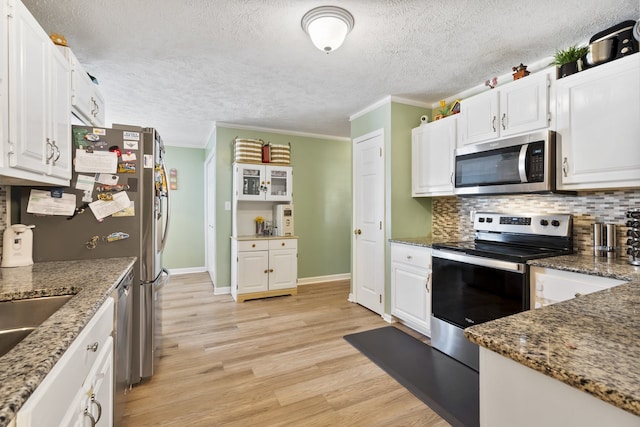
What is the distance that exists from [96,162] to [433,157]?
2785 mm

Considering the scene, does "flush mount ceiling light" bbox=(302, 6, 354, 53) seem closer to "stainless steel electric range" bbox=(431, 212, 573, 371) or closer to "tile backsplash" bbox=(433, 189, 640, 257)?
"stainless steel electric range" bbox=(431, 212, 573, 371)

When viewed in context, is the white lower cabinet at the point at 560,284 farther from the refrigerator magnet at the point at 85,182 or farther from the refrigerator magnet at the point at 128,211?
the refrigerator magnet at the point at 85,182

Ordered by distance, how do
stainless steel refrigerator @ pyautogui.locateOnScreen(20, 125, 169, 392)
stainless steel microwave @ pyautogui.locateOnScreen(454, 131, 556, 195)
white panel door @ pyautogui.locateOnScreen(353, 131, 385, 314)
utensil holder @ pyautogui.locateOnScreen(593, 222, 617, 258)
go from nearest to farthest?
stainless steel refrigerator @ pyautogui.locateOnScreen(20, 125, 169, 392), utensil holder @ pyautogui.locateOnScreen(593, 222, 617, 258), stainless steel microwave @ pyautogui.locateOnScreen(454, 131, 556, 195), white panel door @ pyautogui.locateOnScreen(353, 131, 385, 314)

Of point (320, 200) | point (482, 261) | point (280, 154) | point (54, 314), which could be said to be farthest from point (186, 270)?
point (482, 261)

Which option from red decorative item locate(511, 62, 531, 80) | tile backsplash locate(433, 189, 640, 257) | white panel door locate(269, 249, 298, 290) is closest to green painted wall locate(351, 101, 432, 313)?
tile backsplash locate(433, 189, 640, 257)

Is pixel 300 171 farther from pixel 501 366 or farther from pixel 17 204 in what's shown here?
pixel 501 366

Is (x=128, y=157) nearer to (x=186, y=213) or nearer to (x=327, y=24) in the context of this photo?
(x=327, y=24)

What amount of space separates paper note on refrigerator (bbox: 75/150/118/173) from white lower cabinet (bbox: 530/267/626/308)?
2746mm

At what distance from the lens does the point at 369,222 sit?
11.8ft

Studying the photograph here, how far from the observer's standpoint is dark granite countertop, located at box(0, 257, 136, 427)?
24.2 inches

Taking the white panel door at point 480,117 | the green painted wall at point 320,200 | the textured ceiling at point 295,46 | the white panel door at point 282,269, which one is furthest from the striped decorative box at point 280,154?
the white panel door at point 480,117

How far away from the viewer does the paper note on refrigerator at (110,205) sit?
1.92m

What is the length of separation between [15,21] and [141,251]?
131 cm

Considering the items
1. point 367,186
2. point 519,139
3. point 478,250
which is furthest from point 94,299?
point 367,186
